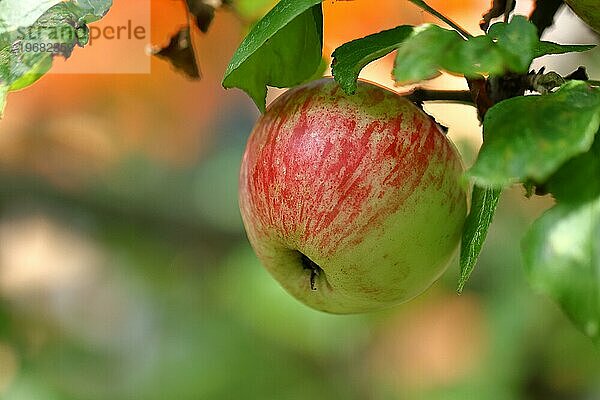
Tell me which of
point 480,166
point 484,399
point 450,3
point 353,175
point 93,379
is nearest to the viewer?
point 480,166

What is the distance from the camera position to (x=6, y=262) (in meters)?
1.39

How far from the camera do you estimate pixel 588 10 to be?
47 cm

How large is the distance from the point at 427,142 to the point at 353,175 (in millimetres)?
52

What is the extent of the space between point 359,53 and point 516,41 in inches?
3.3

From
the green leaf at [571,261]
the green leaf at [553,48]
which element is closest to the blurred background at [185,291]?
the green leaf at [553,48]

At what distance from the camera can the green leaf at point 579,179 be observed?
36 cm

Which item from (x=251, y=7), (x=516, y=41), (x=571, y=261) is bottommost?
(x=571, y=261)

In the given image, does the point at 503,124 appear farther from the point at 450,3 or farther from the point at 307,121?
the point at 450,3

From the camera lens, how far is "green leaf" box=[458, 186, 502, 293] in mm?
421

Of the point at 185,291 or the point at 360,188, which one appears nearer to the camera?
the point at 360,188

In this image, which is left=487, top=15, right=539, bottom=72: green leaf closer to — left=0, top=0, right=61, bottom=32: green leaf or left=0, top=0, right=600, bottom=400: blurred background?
left=0, top=0, right=61, bottom=32: green leaf

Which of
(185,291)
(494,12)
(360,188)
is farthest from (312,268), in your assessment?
(185,291)

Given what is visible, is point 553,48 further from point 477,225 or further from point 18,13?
point 18,13

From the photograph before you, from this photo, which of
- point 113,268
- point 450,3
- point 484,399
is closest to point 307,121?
point 450,3
